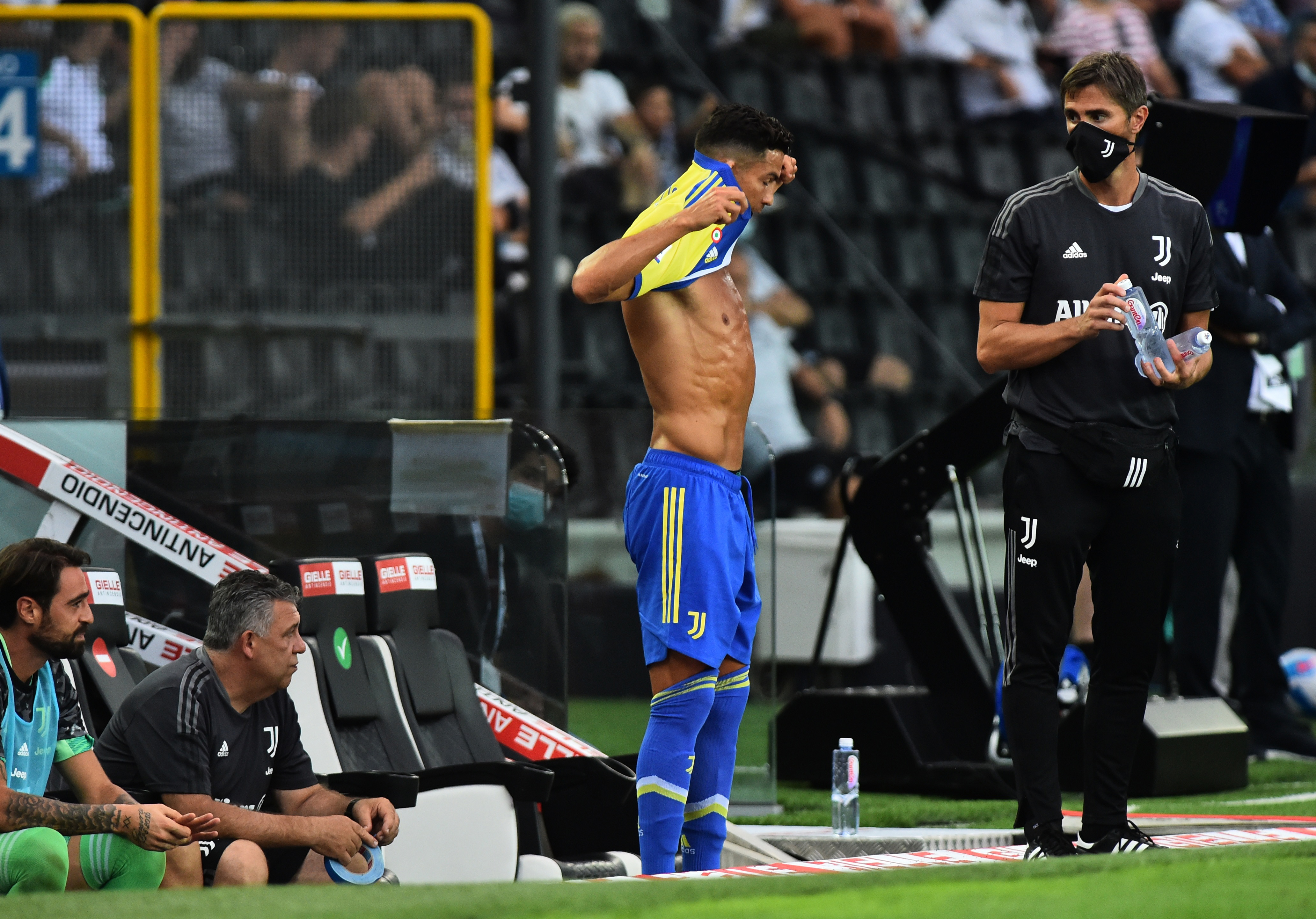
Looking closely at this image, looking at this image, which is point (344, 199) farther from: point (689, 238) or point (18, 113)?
point (689, 238)

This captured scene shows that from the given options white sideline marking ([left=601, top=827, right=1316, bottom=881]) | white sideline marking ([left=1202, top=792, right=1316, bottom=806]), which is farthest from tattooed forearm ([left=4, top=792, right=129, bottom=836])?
white sideline marking ([left=1202, top=792, right=1316, bottom=806])

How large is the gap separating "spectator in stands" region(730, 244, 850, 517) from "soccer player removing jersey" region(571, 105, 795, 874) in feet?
18.1

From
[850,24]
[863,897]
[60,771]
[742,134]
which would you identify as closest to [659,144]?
[850,24]

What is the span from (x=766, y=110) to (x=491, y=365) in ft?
16.2

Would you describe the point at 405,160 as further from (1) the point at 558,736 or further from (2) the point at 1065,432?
(2) the point at 1065,432

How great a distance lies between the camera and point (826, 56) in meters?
13.3

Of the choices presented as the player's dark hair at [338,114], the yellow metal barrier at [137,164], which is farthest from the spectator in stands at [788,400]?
the yellow metal barrier at [137,164]

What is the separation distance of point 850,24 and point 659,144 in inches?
105

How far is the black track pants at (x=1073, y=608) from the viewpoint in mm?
4270

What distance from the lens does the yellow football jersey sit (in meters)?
4.46

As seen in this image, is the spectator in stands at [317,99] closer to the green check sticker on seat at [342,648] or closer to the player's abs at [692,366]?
the green check sticker on seat at [342,648]

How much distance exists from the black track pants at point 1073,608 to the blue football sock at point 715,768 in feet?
2.21

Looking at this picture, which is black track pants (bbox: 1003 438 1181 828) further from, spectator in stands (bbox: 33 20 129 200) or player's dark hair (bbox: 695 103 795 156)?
spectator in stands (bbox: 33 20 129 200)

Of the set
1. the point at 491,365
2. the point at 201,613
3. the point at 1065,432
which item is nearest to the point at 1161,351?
the point at 1065,432
